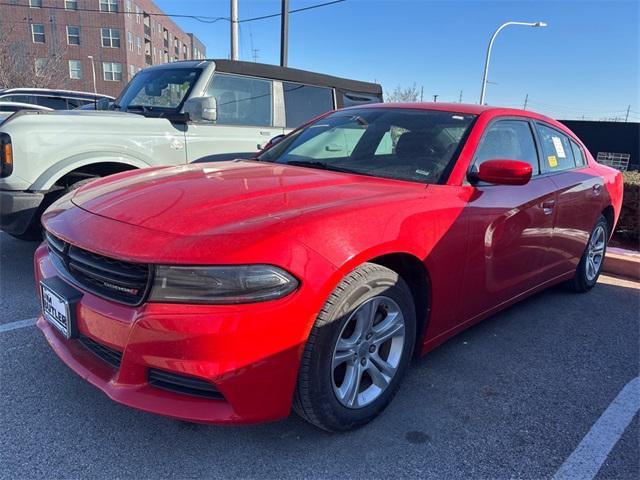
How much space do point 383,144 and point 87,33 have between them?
49728mm

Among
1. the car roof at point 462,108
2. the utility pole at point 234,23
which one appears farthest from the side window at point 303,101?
the utility pole at point 234,23

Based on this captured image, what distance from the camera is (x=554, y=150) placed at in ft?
12.7

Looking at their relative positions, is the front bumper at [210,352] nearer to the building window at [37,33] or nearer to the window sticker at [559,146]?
the window sticker at [559,146]

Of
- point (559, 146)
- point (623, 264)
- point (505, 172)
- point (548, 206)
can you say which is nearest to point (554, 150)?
point (559, 146)

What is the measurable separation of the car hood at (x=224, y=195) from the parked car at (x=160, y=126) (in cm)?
131

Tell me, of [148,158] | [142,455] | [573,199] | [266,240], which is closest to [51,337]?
[142,455]

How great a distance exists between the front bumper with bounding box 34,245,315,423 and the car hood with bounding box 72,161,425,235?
35 cm

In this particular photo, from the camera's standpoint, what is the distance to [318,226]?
202cm

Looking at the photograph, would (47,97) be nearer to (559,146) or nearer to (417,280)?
(559,146)

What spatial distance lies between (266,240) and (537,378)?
2.02 metres

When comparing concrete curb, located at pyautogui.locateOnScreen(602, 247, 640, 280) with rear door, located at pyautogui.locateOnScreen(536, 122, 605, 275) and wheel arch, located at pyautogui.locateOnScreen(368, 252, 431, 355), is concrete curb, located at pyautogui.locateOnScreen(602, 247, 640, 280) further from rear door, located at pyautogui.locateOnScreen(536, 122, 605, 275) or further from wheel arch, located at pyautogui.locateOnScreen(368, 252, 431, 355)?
wheel arch, located at pyautogui.locateOnScreen(368, 252, 431, 355)

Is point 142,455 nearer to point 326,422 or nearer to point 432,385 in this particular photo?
point 326,422

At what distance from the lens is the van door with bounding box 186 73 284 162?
4914 millimetres

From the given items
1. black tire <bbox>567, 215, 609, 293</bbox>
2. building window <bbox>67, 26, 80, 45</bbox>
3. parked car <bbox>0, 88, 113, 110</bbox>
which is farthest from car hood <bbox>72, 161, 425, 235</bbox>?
building window <bbox>67, 26, 80, 45</bbox>
